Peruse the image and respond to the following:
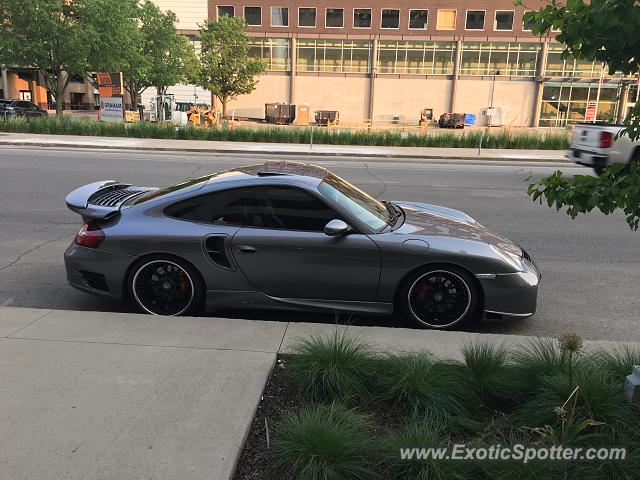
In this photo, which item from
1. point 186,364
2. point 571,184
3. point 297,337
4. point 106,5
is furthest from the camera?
point 106,5

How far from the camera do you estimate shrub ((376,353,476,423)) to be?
3084 mm

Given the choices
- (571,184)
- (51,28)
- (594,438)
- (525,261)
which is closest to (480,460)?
(594,438)

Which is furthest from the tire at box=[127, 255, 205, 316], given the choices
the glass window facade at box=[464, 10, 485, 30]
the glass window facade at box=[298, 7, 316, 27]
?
the glass window facade at box=[464, 10, 485, 30]

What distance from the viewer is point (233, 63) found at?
48.2 m

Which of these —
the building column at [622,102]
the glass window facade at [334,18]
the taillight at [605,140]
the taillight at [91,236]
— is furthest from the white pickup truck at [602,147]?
the glass window facade at [334,18]

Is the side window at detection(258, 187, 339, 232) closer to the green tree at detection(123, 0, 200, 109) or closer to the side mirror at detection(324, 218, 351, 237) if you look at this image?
the side mirror at detection(324, 218, 351, 237)

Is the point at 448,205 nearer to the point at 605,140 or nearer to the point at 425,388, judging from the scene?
the point at 605,140

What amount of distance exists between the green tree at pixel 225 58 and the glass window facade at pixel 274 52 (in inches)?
464

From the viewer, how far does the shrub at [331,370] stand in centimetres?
327

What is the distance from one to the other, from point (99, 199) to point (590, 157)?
41.6 ft

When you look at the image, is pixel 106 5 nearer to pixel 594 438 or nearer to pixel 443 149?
pixel 443 149

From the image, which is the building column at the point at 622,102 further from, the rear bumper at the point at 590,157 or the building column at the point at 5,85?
the building column at the point at 5,85

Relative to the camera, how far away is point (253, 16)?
200 feet

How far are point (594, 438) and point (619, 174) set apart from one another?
1362 mm
